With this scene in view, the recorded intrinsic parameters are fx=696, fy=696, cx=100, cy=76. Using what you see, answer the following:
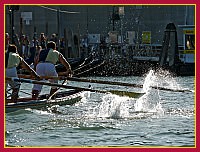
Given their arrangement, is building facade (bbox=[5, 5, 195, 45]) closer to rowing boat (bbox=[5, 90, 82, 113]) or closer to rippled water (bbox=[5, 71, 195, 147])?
rowing boat (bbox=[5, 90, 82, 113])

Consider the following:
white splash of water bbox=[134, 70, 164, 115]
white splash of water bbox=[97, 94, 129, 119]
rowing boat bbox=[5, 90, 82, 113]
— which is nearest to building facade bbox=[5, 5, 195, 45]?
rowing boat bbox=[5, 90, 82, 113]

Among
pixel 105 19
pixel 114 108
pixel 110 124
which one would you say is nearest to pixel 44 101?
pixel 114 108

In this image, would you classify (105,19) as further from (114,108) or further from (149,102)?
(114,108)

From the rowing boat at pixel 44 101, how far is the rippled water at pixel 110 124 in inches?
4.7

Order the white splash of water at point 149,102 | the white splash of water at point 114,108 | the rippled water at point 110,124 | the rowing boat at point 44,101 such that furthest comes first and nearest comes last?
the white splash of water at point 149,102 → the white splash of water at point 114,108 → the rowing boat at point 44,101 → the rippled water at point 110,124

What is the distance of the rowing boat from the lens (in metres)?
13.5

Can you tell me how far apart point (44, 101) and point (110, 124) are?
234cm

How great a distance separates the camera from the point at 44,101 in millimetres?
14359

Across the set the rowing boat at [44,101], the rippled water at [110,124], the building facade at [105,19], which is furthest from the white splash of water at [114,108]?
the building facade at [105,19]

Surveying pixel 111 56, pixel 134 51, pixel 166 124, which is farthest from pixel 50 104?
pixel 134 51

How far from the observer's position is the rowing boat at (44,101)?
13508 mm

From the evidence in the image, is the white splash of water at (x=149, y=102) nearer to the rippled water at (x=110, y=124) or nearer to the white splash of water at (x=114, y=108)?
the rippled water at (x=110, y=124)

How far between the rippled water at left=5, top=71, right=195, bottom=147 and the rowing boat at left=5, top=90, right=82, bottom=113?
120 mm

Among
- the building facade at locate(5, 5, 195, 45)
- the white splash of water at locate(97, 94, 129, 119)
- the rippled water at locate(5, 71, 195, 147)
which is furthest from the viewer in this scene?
the building facade at locate(5, 5, 195, 45)
